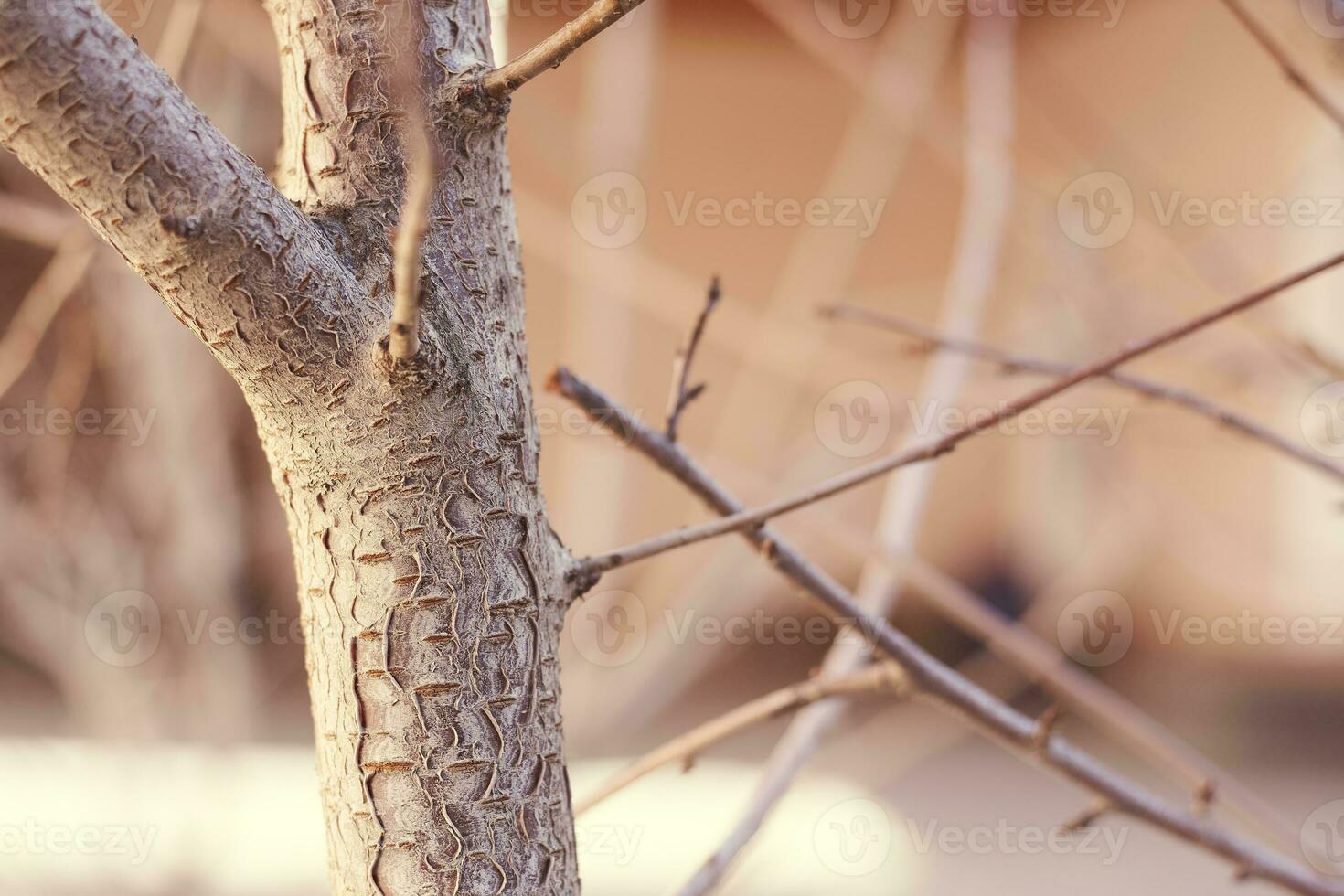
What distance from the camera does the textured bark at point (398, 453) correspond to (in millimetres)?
367

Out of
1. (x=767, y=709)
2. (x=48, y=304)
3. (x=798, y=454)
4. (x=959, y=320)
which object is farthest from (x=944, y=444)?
(x=798, y=454)

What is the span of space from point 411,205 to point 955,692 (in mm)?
508

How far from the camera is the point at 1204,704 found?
8.93 feet

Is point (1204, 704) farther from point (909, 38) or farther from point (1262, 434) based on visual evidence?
point (1262, 434)

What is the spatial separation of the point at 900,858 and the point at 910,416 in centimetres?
149

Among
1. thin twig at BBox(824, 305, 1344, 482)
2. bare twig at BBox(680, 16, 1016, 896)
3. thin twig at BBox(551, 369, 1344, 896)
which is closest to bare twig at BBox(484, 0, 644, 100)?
thin twig at BBox(551, 369, 1344, 896)

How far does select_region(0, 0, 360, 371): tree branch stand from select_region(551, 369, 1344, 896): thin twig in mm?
184

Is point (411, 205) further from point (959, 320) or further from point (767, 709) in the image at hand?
point (959, 320)

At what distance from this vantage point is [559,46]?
14.6 inches

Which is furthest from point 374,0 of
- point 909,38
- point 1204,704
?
point 1204,704

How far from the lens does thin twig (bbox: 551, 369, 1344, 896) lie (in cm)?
57

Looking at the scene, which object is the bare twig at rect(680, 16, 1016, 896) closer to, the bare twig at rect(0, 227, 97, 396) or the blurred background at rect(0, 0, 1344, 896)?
the blurred background at rect(0, 0, 1344, 896)

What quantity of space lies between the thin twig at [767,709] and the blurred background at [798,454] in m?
0.22

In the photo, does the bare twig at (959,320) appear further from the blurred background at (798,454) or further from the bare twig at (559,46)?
the bare twig at (559,46)
